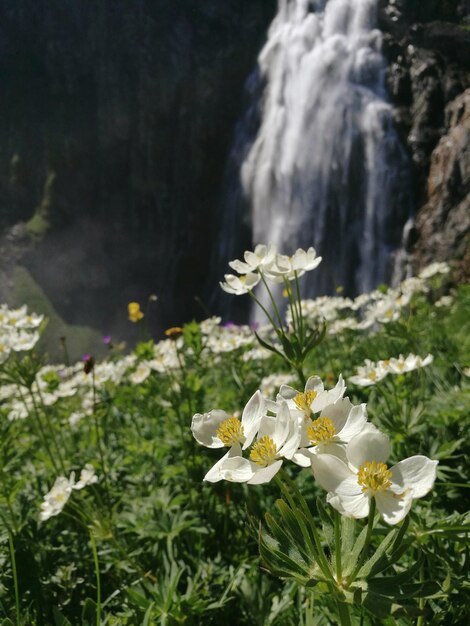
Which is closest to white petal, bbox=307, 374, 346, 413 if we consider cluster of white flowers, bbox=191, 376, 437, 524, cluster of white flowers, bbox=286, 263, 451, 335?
cluster of white flowers, bbox=191, 376, 437, 524

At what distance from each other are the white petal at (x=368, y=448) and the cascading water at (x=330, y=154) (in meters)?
12.9

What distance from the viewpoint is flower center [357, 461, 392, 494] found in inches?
24.5

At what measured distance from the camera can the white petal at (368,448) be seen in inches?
25.1

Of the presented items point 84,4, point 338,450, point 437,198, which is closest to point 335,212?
point 437,198

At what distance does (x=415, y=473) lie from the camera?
2.14ft

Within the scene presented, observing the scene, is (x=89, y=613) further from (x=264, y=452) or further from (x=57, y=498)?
(x=264, y=452)

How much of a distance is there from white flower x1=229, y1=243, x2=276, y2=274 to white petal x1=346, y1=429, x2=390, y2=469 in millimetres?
786

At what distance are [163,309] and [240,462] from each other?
2508 cm

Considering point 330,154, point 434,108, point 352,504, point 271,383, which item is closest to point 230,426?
point 352,504

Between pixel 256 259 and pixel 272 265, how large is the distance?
0.08 meters

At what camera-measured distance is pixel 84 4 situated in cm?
3097

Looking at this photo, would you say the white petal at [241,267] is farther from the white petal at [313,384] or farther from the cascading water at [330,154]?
the cascading water at [330,154]

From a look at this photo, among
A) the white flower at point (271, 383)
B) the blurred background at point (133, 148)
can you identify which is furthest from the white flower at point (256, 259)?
the blurred background at point (133, 148)

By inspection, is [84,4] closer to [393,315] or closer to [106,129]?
[106,129]
